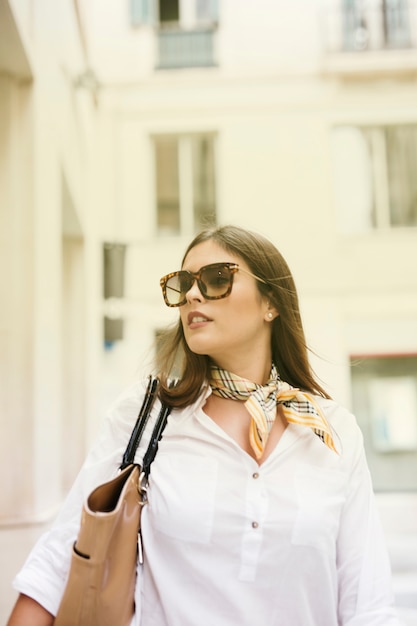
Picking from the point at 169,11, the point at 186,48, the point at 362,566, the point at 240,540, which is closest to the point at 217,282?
the point at 240,540

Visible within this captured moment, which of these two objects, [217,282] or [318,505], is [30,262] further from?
[318,505]

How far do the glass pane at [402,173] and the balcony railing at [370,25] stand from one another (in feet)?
4.24

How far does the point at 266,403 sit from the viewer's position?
1413 mm

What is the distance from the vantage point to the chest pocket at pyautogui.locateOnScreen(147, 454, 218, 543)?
4.11ft

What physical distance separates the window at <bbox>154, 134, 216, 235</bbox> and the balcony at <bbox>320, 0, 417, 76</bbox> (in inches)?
80.7

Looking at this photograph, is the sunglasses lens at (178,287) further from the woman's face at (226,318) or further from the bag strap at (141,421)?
the bag strap at (141,421)

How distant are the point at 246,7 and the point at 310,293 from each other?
4.24 meters

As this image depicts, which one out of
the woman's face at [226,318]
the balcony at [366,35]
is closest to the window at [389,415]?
the balcony at [366,35]

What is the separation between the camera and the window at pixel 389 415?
9.01m

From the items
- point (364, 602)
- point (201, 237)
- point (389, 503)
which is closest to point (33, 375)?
point (201, 237)

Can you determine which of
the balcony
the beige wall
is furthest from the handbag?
the balcony

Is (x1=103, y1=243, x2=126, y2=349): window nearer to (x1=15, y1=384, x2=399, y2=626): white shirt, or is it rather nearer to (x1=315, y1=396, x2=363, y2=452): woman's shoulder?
(x1=315, y1=396, x2=363, y2=452): woman's shoulder

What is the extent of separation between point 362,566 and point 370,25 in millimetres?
9810

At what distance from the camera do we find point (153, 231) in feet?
30.8
